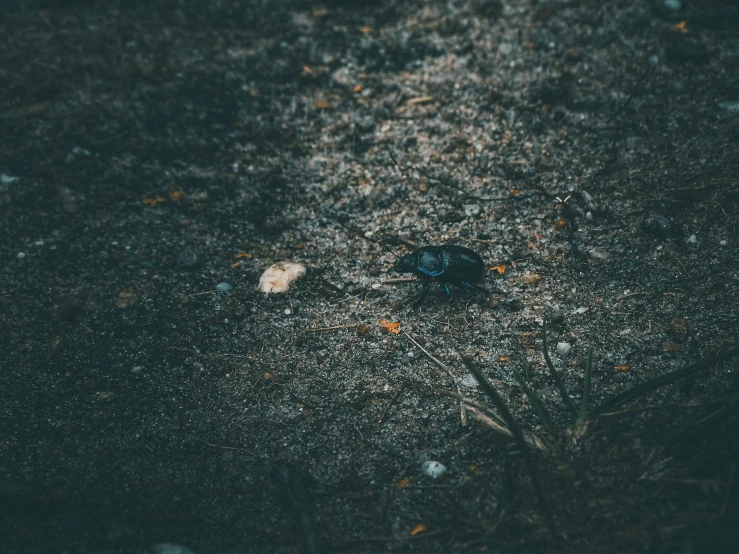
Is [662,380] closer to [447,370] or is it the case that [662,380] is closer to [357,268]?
[447,370]

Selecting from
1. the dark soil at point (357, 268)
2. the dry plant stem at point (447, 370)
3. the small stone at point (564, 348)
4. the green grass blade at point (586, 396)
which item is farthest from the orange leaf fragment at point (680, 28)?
the dry plant stem at point (447, 370)

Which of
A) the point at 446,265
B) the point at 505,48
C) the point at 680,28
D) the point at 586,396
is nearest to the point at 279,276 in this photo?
the point at 446,265

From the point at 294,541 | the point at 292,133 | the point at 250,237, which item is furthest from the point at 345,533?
the point at 292,133

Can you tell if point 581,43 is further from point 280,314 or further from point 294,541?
point 294,541

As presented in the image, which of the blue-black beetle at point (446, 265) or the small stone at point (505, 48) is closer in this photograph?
the blue-black beetle at point (446, 265)

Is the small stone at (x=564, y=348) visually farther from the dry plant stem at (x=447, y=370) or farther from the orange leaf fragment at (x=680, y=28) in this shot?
the orange leaf fragment at (x=680, y=28)
